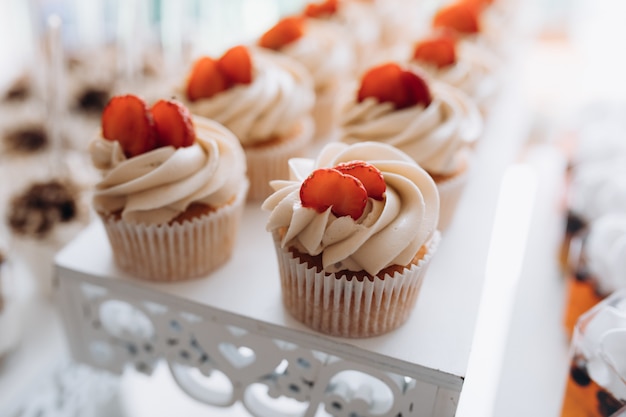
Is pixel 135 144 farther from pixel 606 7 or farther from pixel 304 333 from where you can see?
pixel 606 7

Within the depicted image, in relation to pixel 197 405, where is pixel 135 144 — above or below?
above

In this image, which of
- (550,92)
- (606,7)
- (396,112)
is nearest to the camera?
(396,112)

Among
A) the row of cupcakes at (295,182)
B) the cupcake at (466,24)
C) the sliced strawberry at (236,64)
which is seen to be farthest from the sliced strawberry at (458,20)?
the sliced strawberry at (236,64)

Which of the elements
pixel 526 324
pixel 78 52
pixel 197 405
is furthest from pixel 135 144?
pixel 78 52

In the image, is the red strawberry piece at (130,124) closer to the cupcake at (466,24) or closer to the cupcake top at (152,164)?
the cupcake top at (152,164)

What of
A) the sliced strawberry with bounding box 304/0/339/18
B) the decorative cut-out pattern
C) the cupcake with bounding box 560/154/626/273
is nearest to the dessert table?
the decorative cut-out pattern

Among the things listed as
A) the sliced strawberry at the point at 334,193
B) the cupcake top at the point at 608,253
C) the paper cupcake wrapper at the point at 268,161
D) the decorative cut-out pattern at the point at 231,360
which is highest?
the sliced strawberry at the point at 334,193
